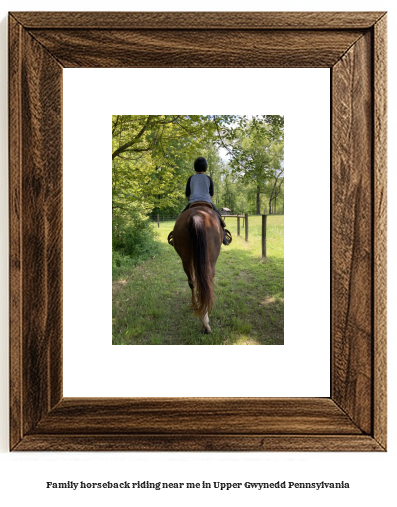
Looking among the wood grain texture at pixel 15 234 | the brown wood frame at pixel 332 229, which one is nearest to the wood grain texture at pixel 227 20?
the brown wood frame at pixel 332 229

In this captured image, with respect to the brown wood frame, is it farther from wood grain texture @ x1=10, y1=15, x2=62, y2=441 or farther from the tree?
the tree

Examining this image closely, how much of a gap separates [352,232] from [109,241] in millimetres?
932

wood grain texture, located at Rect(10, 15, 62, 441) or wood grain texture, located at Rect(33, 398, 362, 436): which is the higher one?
wood grain texture, located at Rect(10, 15, 62, 441)

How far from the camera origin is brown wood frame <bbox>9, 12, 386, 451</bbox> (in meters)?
1.08

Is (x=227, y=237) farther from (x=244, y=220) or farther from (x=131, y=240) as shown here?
(x=131, y=240)

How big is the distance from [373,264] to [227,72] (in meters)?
0.90

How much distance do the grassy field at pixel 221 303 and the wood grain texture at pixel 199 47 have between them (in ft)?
1.96

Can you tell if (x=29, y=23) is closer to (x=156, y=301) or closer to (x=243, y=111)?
(x=243, y=111)

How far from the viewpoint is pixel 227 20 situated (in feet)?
3.53

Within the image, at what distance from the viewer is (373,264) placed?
109cm

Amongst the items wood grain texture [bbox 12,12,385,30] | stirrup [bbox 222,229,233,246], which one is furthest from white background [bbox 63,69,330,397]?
stirrup [bbox 222,229,233,246]

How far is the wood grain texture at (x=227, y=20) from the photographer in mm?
1075
